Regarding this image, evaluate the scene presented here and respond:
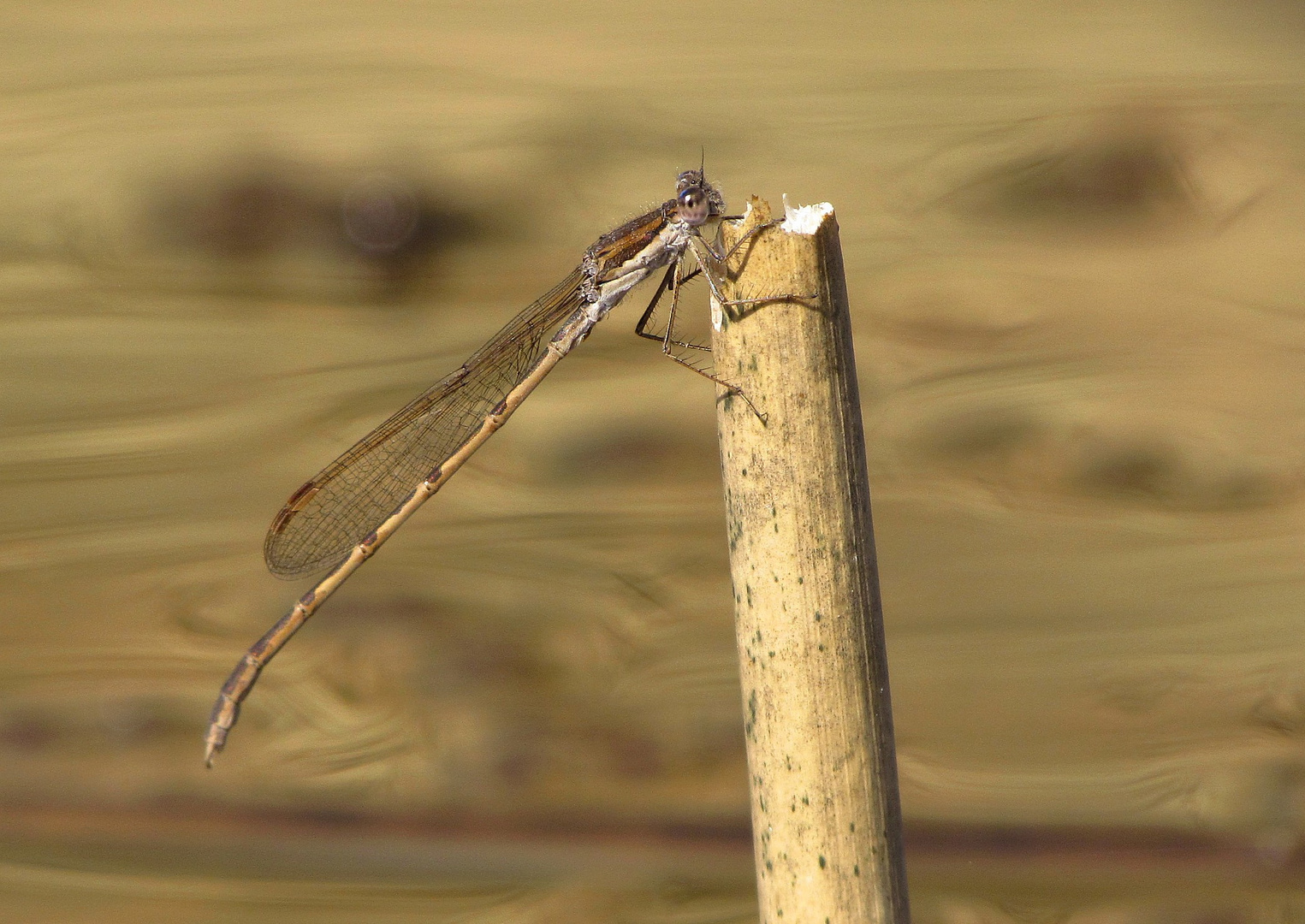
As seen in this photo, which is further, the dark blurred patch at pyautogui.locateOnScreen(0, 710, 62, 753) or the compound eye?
the dark blurred patch at pyautogui.locateOnScreen(0, 710, 62, 753)

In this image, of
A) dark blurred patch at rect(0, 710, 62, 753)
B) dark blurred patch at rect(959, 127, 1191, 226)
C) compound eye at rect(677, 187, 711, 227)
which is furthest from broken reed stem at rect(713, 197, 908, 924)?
dark blurred patch at rect(0, 710, 62, 753)

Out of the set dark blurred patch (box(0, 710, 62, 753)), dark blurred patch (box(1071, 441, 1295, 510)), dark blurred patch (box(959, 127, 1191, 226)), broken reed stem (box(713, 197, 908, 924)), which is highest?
dark blurred patch (box(959, 127, 1191, 226))

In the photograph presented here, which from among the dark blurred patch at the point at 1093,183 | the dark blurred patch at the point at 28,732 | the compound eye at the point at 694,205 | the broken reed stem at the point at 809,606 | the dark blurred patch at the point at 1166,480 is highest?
the dark blurred patch at the point at 1093,183

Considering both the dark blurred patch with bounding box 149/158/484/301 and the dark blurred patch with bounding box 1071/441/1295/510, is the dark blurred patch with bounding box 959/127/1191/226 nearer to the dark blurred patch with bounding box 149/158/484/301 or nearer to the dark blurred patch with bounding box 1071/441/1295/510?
the dark blurred patch with bounding box 1071/441/1295/510

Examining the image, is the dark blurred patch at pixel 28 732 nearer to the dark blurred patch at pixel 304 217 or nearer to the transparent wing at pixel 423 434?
the transparent wing at pixel 423 434

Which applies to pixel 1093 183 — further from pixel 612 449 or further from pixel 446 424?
pixel 446 424

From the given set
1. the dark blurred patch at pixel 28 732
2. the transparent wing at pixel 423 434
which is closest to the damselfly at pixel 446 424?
the transparent wing at pixel 423 434

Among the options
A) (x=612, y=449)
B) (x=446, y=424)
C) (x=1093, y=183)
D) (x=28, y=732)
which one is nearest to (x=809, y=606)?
(x=612, y=449)
